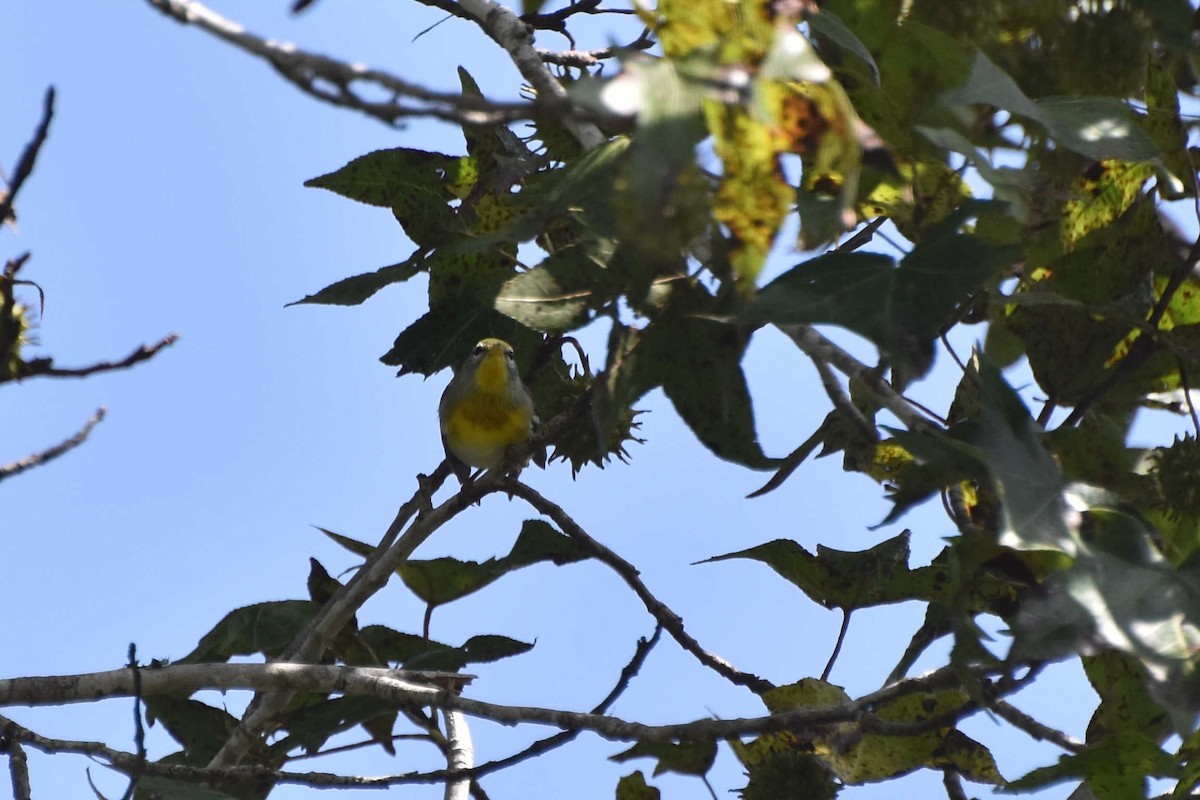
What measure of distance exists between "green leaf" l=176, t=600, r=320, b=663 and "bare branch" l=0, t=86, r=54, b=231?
1.44 m

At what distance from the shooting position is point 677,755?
2371 millimetres

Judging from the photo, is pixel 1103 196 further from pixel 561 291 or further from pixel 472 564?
pixel 472 564

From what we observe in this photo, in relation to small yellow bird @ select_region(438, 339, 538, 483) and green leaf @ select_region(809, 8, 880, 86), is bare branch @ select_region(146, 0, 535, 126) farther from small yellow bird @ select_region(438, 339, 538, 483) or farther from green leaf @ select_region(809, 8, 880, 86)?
small yellow bird @ select_region(438, 339, 538, 483)

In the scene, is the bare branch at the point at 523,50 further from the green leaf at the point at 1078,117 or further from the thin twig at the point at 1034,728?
the thin twig at the point at 1034,728

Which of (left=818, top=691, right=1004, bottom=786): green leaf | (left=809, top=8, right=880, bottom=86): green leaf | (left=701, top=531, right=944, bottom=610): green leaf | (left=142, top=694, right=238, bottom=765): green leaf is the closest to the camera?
(left=809, top=8, right=880, bottom=86): green leaf

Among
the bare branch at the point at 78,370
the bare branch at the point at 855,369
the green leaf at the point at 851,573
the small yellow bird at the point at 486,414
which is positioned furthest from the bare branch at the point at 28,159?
the small yellow bird at the point at 486,414

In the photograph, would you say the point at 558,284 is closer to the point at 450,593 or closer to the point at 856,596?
the point at 856,596

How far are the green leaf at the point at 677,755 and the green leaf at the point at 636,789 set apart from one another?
0.24 m

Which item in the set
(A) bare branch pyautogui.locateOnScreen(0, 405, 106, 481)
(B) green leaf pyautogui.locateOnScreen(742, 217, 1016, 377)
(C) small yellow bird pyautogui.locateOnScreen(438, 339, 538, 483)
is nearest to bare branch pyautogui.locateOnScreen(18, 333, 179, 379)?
(A) bare branch pyautogui.locateOnScreen(0, 405, 106, 481)

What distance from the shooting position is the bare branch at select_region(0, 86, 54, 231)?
1824 mm

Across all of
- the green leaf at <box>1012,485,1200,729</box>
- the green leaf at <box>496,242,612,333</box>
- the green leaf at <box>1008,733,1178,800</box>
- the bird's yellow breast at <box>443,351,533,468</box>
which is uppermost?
the bird's yellow breast at <box>443,351,533,468</box>

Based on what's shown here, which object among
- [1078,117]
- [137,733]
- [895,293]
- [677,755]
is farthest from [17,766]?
[1078,117]

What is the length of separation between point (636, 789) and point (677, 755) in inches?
16.0

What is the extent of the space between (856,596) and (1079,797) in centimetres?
60
